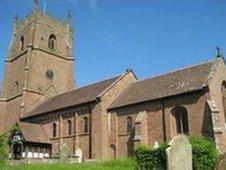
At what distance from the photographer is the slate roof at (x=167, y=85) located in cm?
3412

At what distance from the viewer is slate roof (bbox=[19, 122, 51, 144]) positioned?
42594 mm

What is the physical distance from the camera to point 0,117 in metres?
55.5

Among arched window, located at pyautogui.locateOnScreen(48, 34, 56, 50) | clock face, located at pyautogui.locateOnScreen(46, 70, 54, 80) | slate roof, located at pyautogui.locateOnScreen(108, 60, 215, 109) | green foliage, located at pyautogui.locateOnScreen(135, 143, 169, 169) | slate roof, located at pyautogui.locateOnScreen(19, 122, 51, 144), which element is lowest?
green foliage, located at pyautogui.locateOnScreen(135, 143, 169, 169)

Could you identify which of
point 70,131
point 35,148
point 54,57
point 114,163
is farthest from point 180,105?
point 54,57

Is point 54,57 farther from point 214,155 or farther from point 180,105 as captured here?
point 214,155

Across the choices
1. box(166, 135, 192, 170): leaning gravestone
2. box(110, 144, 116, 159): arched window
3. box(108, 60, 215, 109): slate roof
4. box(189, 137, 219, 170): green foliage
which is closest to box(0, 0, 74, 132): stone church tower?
box(108, 60, 215, 109): slate roof

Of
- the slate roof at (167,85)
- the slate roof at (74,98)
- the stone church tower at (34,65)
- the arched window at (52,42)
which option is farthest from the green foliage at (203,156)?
the arched window at (52,42)

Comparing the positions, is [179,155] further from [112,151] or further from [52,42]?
[52,42]

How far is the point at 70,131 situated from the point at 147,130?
36.8ft

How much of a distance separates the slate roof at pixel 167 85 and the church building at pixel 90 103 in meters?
0.11

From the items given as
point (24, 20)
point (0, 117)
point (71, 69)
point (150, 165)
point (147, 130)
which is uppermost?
point (24, 20)

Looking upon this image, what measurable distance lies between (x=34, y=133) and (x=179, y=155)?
2934cm

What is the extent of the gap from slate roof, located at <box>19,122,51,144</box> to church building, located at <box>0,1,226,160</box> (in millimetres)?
136

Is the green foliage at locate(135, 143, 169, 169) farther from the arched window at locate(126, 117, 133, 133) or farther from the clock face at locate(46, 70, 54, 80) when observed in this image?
the clock face at locate(46, 70, 54, 80)
